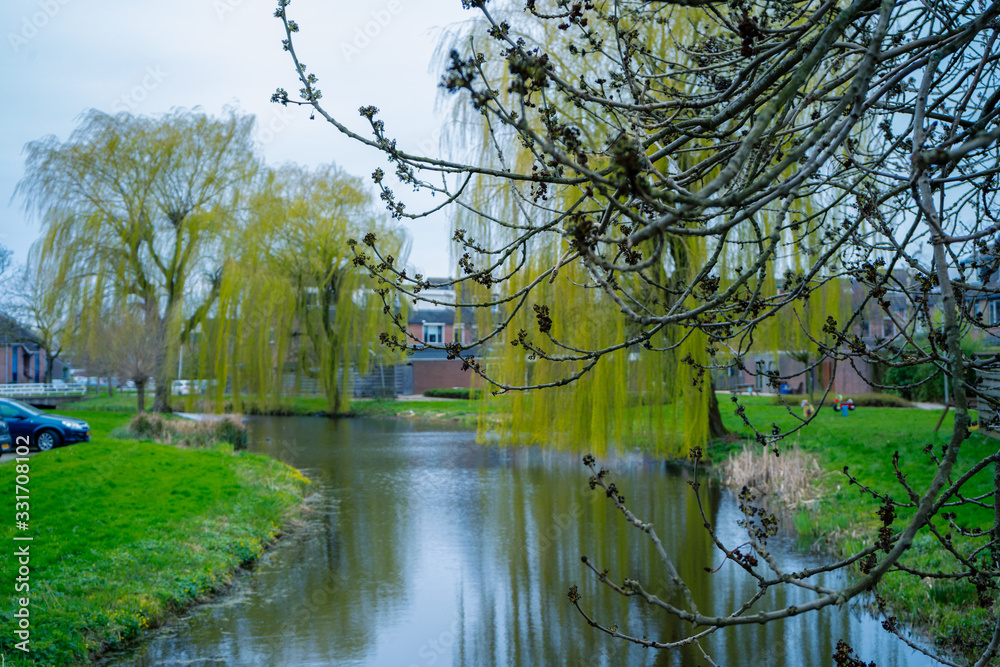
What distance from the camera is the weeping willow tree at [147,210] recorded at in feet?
72.0

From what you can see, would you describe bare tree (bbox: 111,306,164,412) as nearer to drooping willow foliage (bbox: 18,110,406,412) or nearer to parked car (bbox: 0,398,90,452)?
drooping willow foliage (bbox: 18,110,406,412)

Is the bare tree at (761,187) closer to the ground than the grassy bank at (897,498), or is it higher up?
higher up

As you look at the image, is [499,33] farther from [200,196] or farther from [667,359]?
[200,196]

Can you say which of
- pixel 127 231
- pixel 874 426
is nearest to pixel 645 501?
pixel 874 426

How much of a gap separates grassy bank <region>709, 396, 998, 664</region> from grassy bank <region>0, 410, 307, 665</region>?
5467 millimetres

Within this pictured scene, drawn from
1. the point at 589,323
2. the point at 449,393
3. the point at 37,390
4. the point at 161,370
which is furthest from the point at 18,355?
the point at 589,323

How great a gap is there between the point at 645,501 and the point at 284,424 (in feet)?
54.5

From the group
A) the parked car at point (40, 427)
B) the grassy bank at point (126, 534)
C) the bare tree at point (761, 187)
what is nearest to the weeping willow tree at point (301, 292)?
the parked car at point (40, 427)

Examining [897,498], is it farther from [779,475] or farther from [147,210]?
[147,210]

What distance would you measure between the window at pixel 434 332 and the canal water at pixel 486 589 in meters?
33.0

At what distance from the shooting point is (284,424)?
25.1 metres

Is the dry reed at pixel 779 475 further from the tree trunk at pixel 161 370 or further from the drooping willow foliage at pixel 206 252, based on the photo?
the tree trunk at pixel 161 370

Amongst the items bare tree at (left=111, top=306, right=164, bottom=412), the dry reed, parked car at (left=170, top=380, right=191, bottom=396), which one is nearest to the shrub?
parked car at (left=170, top=380, right=191, bottom=396)

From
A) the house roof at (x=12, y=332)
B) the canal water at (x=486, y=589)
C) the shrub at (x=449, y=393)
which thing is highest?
the house roof at (x=12, y=332)
